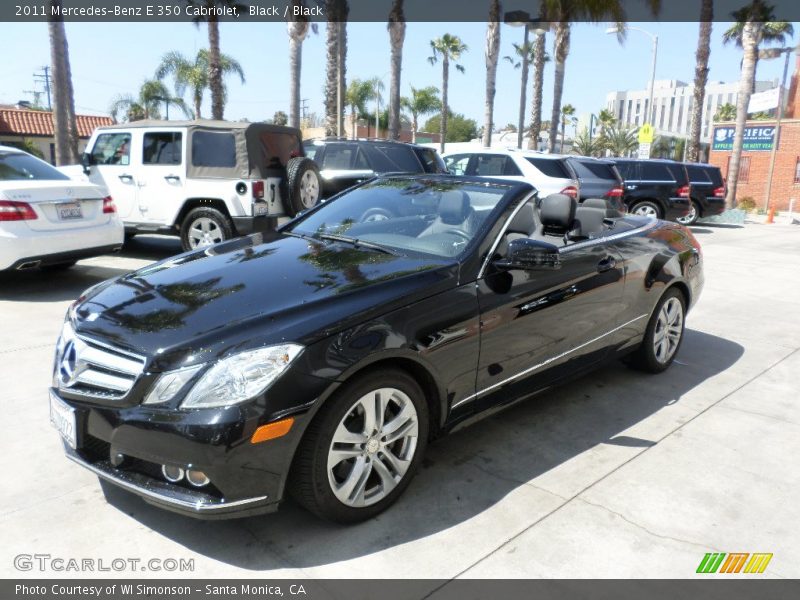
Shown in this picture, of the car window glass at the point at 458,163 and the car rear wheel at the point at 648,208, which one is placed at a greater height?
the car window glass at the point at 458,163

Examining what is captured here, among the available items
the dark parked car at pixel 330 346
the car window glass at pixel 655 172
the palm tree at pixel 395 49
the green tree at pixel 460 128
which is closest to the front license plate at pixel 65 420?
the dark parked car at pixel 330 346

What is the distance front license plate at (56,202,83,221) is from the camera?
269 inches

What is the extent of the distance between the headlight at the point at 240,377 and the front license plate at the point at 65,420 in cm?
58

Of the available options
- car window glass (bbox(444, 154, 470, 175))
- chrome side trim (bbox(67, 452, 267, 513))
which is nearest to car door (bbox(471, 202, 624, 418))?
chrome side trim (bbox(67, 452, 267, 513))

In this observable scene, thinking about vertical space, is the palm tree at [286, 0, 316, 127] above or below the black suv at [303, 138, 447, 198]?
above

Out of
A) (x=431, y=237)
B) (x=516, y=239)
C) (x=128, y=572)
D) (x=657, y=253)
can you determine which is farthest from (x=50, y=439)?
(x=657, y=253)

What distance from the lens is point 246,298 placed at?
2949 millimetres

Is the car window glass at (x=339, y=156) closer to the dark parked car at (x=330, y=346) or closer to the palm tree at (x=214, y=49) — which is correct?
the dark parked car at (x=330, y=346)

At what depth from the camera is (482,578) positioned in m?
2.62

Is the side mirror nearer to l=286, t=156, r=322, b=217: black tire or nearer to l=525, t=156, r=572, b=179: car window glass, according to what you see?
l=286, t=156, r=322, b=217: black tire

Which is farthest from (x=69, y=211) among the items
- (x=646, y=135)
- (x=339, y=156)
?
(x=646, y=135)

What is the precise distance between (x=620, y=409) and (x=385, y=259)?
2066mm

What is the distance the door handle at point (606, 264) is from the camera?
166 inches

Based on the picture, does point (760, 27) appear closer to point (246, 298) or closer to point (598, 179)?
point (598, 179)
